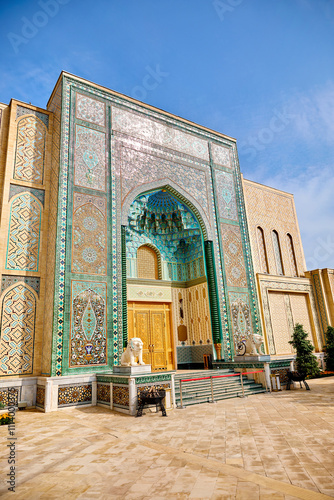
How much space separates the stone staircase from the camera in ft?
24.9

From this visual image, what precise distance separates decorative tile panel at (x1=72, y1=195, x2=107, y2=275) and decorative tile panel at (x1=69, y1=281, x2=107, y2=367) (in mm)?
425

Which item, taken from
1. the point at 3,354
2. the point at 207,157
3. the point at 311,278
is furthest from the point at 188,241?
the point at 3,354

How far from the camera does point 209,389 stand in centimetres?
816

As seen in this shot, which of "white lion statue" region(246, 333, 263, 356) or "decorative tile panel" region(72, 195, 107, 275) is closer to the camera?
"decorative tile panel" region(72, 195, 107, 275)

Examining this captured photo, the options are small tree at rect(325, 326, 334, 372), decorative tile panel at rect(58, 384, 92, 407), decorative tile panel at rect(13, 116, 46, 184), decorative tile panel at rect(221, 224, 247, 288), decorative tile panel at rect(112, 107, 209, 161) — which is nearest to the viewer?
decorative tile panel at rect(58, 384, 92, 407)

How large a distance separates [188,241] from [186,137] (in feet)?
12.2

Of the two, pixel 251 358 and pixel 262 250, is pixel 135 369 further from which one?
pixel 262 250

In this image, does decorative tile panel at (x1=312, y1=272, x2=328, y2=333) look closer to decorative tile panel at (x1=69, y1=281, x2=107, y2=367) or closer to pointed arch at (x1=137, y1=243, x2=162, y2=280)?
pointed arch at (x1=137, y1=243, x2=162, y2=280)

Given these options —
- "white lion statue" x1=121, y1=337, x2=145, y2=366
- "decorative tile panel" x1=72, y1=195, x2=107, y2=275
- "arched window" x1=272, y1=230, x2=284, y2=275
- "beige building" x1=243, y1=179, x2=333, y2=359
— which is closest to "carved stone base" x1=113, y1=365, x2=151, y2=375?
"white lion statue" x1=121, y1=337, x2=145, y2=366

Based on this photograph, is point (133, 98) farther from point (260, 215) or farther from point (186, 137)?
point (260, 215)

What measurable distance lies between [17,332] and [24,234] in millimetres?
2331

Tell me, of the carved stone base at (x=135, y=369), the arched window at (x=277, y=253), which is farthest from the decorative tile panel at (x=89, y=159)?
the arched window at (x=277, y=253)

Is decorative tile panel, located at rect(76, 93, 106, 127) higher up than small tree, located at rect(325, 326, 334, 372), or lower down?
higher up

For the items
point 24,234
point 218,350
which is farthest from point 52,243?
point 218,350
